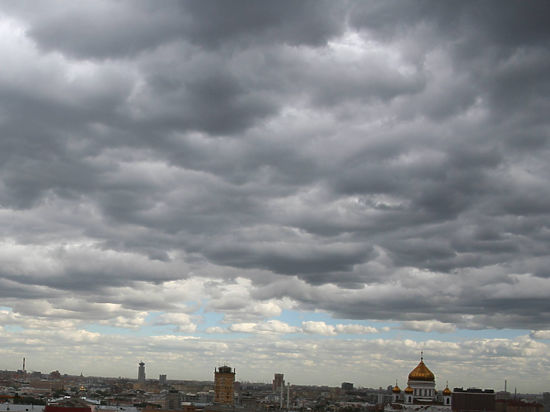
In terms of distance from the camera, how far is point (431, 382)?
195m

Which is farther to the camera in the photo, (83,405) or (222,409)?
(222,409)

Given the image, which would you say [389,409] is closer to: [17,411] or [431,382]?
[431,382]

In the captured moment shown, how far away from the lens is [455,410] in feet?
642

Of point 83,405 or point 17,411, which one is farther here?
A: point 17,411

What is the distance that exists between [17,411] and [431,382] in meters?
108

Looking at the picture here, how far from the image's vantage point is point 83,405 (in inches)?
6658

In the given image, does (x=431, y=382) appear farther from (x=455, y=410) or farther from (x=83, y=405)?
(x=83, y=405)

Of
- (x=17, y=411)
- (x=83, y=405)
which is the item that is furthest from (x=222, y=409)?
(x=17, y=411)

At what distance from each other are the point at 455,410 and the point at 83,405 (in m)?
93.6

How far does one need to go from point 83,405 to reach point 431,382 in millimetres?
87030

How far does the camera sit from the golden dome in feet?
640

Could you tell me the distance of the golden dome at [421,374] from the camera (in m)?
195

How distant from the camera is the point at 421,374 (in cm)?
19575

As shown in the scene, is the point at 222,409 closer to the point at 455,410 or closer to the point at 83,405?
the point at 83,405
